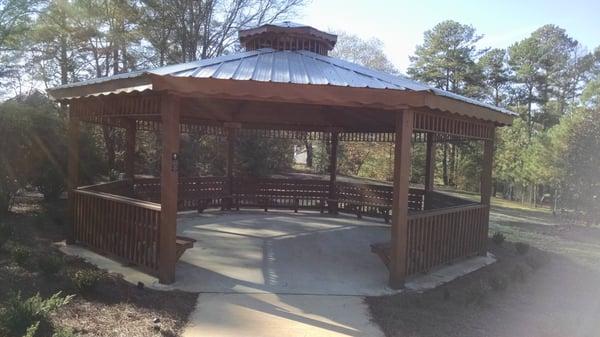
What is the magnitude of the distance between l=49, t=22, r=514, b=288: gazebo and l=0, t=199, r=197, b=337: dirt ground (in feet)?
2.06

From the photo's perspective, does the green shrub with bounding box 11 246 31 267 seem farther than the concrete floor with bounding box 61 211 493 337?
Yes

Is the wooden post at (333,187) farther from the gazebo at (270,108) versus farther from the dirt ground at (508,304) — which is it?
the dirt ground at (508,304)

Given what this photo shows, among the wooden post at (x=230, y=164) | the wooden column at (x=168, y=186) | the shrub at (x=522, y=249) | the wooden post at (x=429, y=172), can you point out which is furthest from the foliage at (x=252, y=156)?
the wooden column at (x=168, y=186)

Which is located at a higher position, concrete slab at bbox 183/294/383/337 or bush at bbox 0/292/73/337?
bush at bbox 0/292/73/337

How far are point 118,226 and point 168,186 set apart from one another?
1.58m

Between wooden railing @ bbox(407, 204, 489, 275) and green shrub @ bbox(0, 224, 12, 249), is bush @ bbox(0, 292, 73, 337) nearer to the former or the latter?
green shrub @ bbox(0, 224, 12, 249)

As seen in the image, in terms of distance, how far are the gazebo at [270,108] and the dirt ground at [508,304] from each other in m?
0.64

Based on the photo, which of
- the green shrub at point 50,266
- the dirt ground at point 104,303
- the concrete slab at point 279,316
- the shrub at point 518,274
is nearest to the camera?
the dirt ground at point 104,303

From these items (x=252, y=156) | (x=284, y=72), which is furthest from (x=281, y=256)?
(x=252, y=156)

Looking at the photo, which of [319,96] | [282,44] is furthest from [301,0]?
[319,96]

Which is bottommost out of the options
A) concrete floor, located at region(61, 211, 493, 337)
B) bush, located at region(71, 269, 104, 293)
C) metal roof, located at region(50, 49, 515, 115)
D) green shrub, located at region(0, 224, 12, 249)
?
concrete floor, located at region(61, 211, 493, 337)

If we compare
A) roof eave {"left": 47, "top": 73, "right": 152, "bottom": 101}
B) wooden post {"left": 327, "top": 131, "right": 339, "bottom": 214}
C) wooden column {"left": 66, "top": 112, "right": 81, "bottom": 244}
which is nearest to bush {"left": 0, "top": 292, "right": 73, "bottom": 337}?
roof eave {"left": 47, "top": 73, "right": 152, "bottom": 101}

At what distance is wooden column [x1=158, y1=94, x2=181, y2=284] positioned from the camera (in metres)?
5.76

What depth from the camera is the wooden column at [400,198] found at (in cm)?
601
